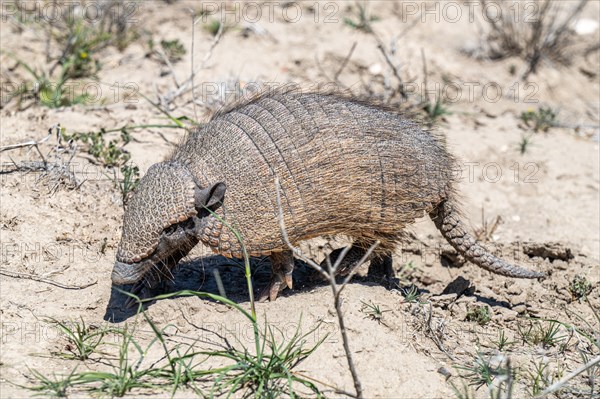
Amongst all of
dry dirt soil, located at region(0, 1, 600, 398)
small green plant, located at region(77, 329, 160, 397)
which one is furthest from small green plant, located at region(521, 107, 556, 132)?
small green plant, located at region(77, 329, 160, 397)

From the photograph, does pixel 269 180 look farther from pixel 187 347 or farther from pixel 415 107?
pixel 415 107

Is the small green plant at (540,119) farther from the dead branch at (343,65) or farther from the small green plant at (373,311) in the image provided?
the small green plant at (373,311)

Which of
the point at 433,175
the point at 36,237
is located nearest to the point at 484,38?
the point at 433,175

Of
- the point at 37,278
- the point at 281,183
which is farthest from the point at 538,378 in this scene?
the point at 37,278

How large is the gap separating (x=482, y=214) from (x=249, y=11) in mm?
4671

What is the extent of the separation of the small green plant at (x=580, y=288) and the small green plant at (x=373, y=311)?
6.51 ft

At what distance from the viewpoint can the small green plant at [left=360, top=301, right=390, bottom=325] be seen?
5379 mm

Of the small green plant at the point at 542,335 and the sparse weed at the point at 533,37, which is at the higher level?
the sparse weed at the point at 533,37

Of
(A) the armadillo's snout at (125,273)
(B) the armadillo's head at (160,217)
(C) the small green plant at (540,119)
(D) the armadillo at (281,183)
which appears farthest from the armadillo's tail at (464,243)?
(C) the small green plant at (540,119)

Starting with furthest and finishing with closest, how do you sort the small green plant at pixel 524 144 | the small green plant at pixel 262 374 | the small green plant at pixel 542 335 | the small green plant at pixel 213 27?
the small green plant at pixel 213 27
the small green plant at pixel 524 144
the small green plant at pixel 542 335
the small green plant at pixel 262 374

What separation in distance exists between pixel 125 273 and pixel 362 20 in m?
→ 5.95

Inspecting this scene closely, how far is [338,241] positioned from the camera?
260 inches

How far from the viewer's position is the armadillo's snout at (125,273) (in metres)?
5.21

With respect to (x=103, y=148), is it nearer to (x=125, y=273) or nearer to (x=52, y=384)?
(x=125, y=273)
